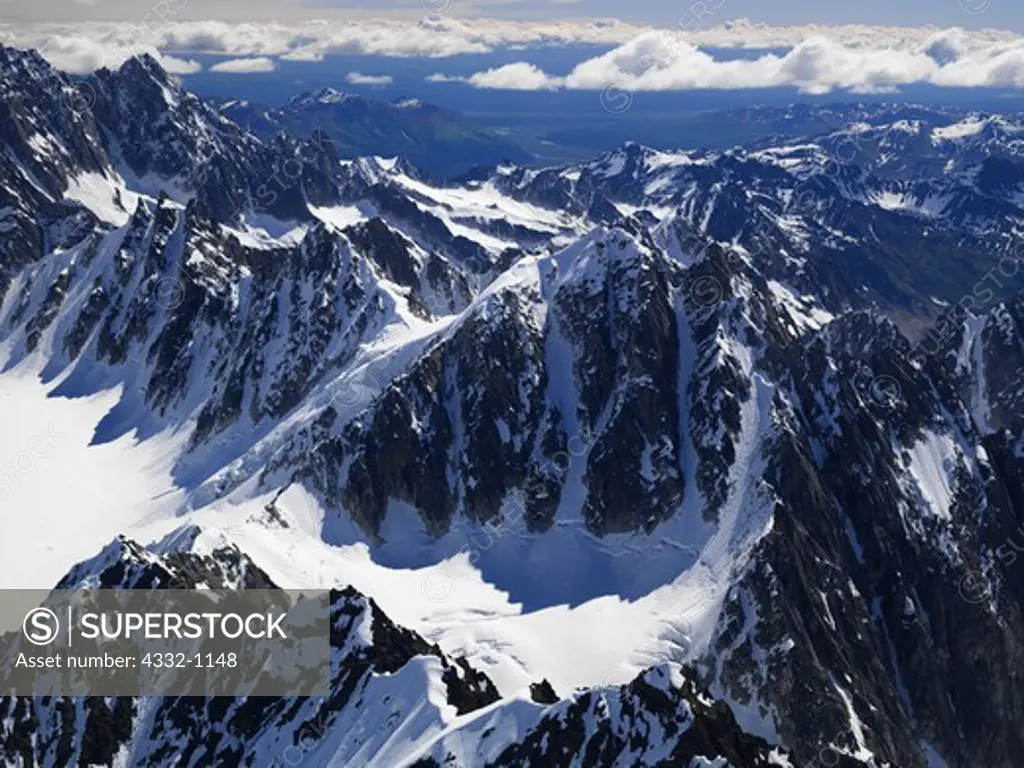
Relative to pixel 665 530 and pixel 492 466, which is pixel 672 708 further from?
pixel 492 466

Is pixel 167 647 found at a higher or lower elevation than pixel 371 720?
lower

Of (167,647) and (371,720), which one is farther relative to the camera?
(167,647)

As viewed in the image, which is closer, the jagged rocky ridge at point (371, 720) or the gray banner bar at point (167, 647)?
the jagged rocky ridge at point (371, 720)

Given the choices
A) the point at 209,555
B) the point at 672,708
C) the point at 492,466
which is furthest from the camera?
the point at 492,466

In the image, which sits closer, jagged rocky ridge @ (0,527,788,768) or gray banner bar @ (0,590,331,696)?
jagged rocky ridge @ (0,527,788,768)

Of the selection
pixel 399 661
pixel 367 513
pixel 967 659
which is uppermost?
pixel 399 661

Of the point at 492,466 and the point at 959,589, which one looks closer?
the point at 959,589

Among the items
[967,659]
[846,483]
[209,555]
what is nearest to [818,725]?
[967,659]

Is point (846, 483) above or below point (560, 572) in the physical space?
above
